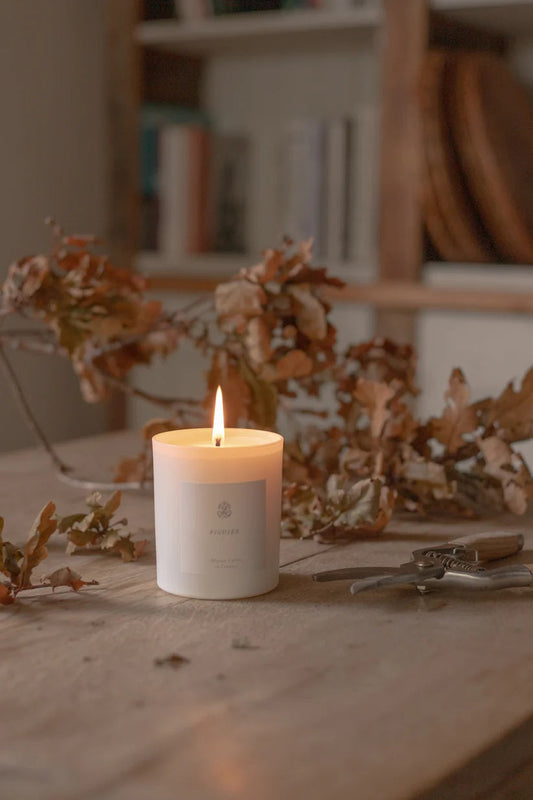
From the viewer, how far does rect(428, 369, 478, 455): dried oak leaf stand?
1.01 metres

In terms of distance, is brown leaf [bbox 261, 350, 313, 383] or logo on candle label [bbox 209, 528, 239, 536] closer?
logo on candle label [bbox 209, 528, 239, 536]

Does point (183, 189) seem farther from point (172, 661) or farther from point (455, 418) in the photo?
point (172, 661)

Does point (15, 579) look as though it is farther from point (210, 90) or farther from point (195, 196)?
point (210, 90)

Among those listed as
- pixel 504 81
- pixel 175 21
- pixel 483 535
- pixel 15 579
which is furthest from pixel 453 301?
pixel 15 579

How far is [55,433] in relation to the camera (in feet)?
8.76

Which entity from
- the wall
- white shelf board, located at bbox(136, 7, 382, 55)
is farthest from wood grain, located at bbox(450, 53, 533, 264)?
the wall

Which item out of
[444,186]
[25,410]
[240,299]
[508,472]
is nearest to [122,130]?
[444,186]

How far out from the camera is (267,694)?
0.60m

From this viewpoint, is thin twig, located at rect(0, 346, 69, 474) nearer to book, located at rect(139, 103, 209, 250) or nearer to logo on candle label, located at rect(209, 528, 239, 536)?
logo on candle label, located at rect(209, 528, 239, 536)

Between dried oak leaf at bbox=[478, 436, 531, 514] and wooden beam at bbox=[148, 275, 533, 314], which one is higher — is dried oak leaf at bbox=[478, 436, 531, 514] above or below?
below

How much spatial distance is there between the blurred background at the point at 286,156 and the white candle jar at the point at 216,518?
1374 millimetres

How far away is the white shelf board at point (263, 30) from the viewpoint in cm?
226

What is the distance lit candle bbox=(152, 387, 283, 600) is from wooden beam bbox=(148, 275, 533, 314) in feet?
4.44

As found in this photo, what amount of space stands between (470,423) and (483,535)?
160mm
